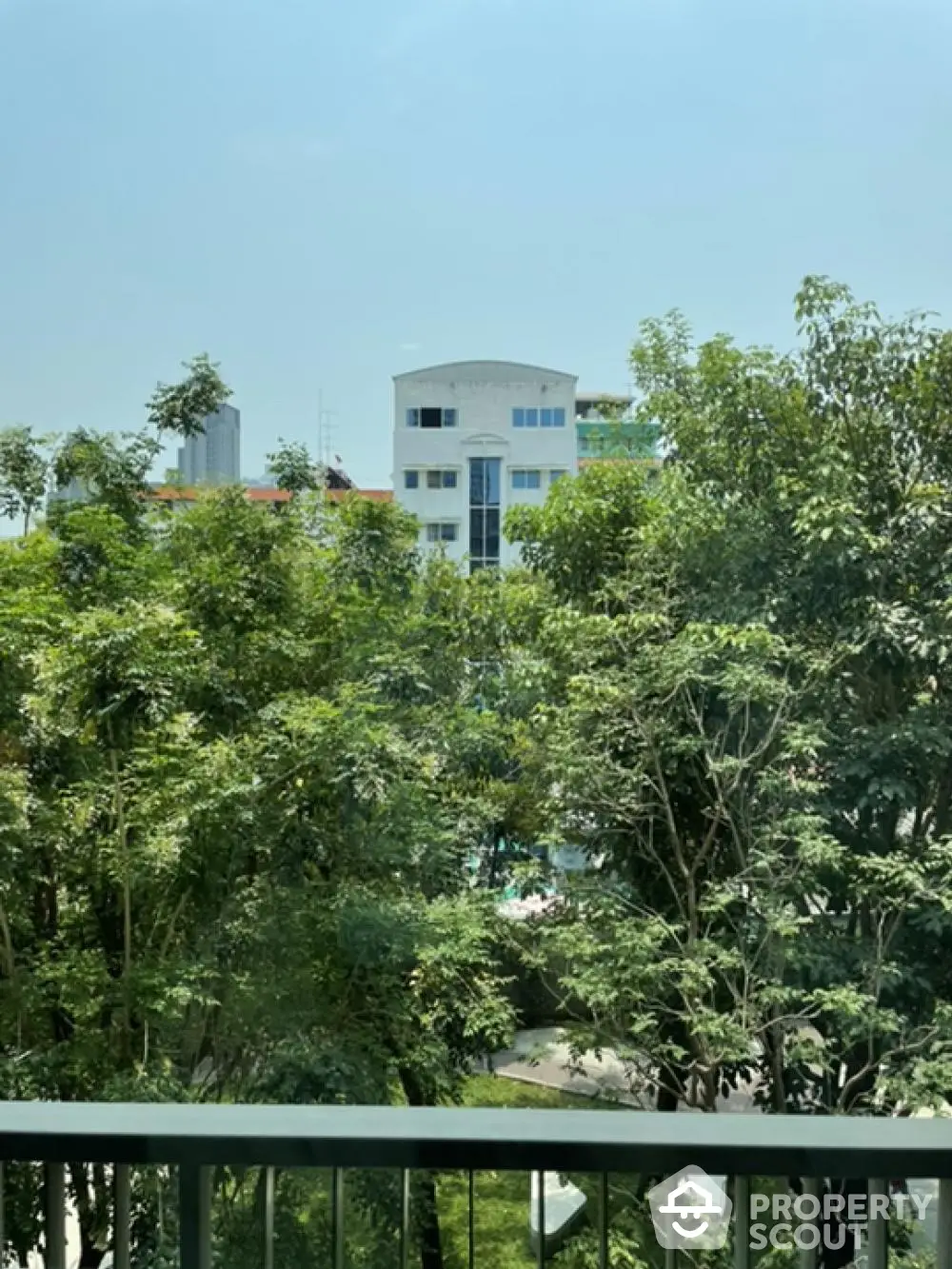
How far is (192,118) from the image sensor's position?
2.06 metres

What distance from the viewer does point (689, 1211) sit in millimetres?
816

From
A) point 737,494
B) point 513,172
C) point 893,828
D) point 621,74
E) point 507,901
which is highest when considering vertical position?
point 621,74

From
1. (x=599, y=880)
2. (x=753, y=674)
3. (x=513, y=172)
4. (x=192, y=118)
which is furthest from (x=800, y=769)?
(x=192, y=118)

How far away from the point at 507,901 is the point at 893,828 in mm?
802

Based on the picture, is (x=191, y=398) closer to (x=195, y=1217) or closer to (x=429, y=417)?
(x=429, y=417)

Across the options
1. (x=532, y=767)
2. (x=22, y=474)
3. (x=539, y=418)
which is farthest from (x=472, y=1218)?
(x=22, y=474)

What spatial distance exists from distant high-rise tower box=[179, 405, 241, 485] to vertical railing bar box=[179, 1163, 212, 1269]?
5.45 ft

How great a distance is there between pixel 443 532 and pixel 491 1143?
5.11ft

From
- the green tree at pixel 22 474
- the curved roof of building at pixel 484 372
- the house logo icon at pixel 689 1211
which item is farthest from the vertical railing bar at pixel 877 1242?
the green tree at pixel 22 474

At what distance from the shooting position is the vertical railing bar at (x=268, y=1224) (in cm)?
85

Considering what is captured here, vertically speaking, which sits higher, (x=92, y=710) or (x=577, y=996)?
(x=92, y=710)

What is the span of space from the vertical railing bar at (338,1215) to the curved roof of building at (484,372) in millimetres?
1586

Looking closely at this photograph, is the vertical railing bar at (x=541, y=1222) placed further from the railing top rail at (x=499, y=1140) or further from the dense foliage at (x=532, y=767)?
the dense foliage at (x=532, y=767)

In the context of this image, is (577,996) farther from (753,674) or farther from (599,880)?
(753,674)
